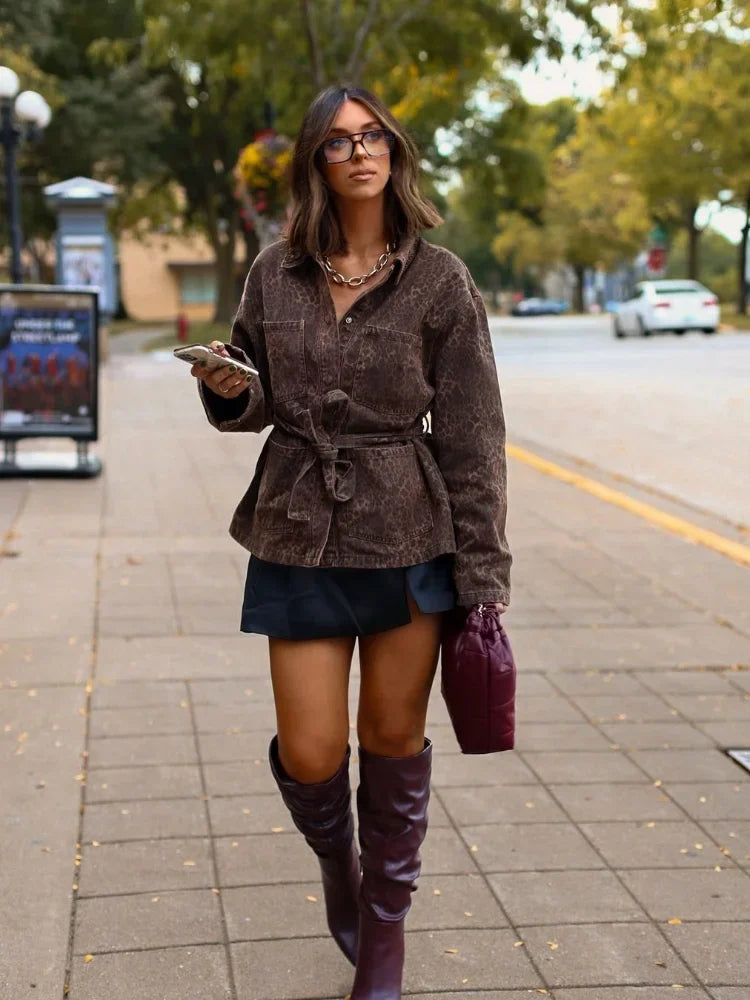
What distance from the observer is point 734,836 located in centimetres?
398

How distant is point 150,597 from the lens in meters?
6.70

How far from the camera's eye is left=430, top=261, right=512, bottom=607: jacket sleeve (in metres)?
2.82

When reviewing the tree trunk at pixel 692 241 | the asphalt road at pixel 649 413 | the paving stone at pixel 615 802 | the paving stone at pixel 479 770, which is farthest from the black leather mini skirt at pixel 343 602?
the tree trunk at pixel 692 241

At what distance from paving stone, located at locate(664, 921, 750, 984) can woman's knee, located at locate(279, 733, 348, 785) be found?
974mm

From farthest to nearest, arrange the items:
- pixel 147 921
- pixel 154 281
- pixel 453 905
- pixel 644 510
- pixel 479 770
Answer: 1. pixel 154 281
2. pixel 644 510
3. pixel 479 770
4. pixel 453 905
5. pixel 147 921

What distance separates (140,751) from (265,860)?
96 cm

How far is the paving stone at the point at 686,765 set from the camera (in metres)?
4.45

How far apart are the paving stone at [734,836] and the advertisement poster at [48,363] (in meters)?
7.03

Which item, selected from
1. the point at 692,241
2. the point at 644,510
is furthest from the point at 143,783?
the point at 692,241

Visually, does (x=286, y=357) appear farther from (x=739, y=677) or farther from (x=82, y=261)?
(x=82, y=261)

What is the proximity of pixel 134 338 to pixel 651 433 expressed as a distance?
31201 mm

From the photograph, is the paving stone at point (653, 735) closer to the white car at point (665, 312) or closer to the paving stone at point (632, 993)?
the paving stone at point (632, 993)

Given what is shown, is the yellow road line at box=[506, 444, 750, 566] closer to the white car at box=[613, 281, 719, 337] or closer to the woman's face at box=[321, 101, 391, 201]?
the woman's face at box=[321, 101, 391, 201]

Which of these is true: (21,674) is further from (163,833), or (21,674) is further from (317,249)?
(317,249)
